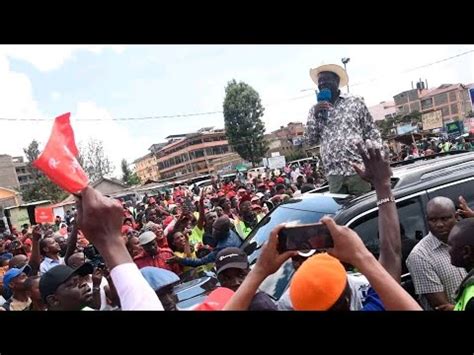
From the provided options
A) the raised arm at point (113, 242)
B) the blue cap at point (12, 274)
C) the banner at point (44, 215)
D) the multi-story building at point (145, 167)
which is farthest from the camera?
the multi-story building at point (145, 167)

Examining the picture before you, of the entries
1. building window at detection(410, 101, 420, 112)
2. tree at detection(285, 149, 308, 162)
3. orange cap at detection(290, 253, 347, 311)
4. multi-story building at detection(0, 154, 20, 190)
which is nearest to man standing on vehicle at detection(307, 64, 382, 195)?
orange cap at detection(290, 253, 347, 311)

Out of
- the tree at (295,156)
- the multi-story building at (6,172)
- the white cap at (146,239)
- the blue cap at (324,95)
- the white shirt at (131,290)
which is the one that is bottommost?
the tree at (295,156)

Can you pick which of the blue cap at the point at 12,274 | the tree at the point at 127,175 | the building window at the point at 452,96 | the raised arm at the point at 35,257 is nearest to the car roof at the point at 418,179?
the blue cap at the point at 12,274

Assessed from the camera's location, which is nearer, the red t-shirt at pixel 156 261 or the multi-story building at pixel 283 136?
the red t-shirt at pixel 156 261

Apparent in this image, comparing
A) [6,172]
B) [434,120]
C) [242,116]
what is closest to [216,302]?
[242,116]

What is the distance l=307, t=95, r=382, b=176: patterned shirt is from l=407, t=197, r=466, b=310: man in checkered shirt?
1351 mm

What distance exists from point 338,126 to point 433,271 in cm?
195

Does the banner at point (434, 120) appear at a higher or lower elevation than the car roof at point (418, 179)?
higher

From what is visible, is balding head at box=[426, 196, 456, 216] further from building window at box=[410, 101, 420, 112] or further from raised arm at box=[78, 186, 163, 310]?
building window at box=[410, 101, 420, 112]

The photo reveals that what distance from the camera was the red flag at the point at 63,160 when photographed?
112cm

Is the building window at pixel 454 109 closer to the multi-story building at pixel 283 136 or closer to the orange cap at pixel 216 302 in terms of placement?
the multi-story building at pixel 283 136

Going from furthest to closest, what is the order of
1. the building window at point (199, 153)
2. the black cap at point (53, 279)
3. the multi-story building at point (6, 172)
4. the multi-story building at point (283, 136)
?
the multi-story building at point (6, 172) < the building window at point (199, 153) < the multi-story building at point (283, 136) < the black cap at point (53, 279)
